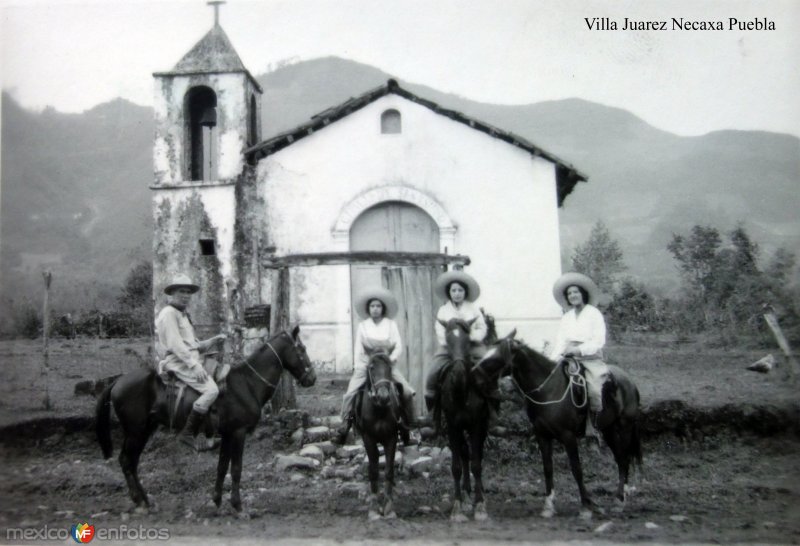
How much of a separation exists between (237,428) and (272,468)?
5.34ft

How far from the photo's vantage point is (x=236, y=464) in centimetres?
573

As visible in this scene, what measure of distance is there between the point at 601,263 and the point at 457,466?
12.2m

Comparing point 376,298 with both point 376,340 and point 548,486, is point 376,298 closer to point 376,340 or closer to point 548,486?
point 376,340

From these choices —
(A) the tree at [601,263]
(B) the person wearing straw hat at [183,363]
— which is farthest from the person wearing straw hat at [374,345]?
(A) the tree at [601,263]

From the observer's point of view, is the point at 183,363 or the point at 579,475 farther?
the point at 183,363

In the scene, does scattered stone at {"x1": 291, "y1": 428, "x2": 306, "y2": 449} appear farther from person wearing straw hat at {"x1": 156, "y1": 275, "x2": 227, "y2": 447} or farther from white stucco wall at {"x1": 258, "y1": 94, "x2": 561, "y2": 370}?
white stucco wall at {"x1": 258, "y1": 94, "x2": 561, "y2": 370}

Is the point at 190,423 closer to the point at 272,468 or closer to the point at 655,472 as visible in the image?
the point at 272,468

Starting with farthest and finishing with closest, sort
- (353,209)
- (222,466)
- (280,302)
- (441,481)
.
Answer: (353,209)
(280,302)
(441,481)
(222,466)

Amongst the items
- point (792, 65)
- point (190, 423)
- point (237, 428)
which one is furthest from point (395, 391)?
point (792, 65)

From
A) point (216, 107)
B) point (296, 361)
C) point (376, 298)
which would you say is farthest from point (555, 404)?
point (216, 107)

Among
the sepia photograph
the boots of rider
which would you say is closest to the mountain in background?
the sepia photograph

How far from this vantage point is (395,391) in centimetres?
572

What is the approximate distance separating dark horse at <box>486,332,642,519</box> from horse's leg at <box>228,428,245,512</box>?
8.72 feet

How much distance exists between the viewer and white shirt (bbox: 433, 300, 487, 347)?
6.10 m
